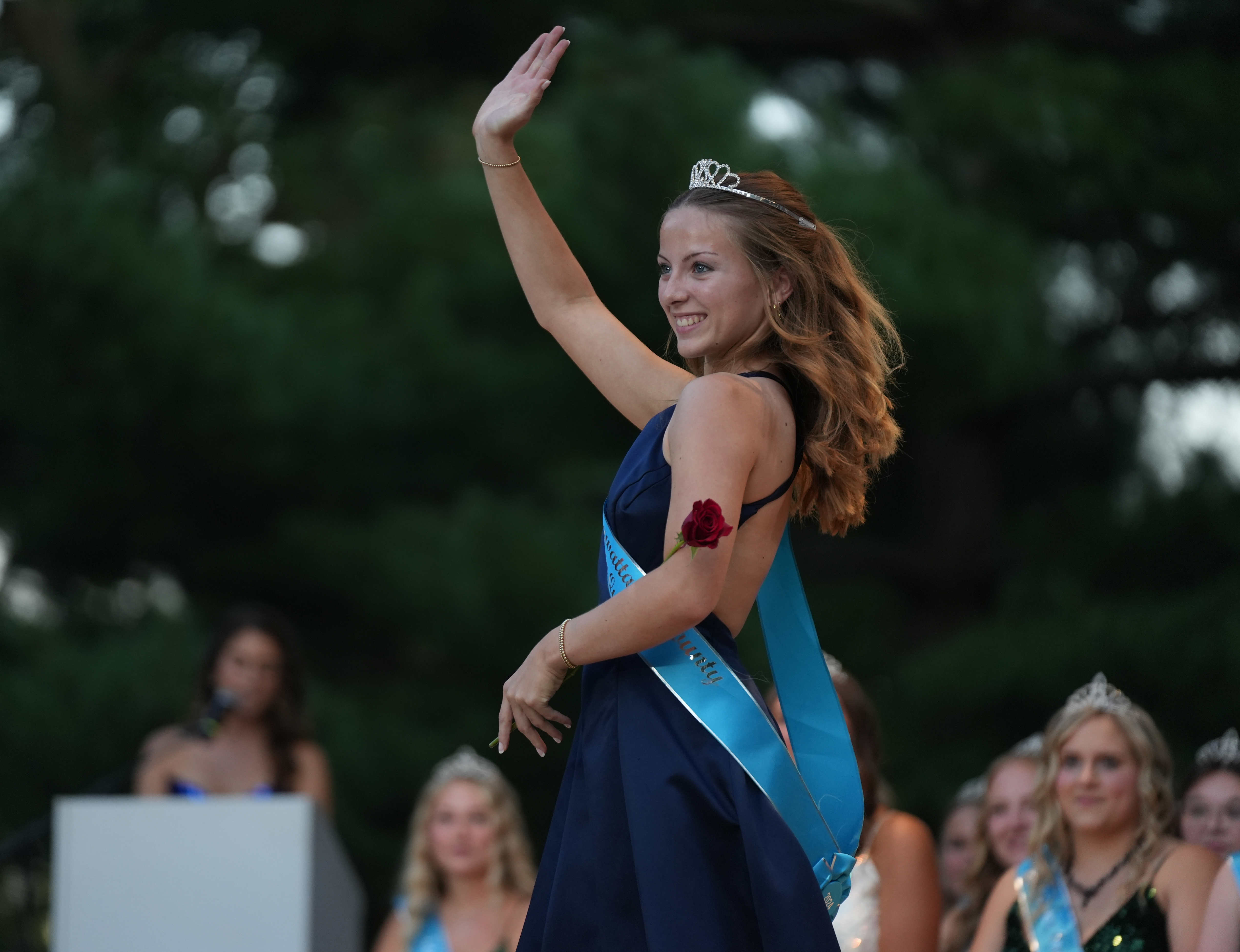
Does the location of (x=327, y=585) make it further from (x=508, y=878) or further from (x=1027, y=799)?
(x=1027, y=799)

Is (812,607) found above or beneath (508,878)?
above

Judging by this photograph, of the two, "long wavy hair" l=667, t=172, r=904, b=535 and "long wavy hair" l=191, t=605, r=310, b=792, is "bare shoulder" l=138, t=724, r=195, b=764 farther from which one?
"long wavy hair" l=667, t=172, r=904, b=535

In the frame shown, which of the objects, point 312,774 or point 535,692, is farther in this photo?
point 312,774

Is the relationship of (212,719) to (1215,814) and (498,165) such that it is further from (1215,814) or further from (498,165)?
(498,165)

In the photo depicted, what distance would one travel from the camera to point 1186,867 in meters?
3.32

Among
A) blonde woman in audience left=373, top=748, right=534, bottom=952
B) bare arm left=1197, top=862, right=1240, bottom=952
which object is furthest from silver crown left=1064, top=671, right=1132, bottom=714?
blonde woman in audience left=373, top=748, right=534, bottom=952

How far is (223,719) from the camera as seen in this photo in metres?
4.55

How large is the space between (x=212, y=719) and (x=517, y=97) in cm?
253

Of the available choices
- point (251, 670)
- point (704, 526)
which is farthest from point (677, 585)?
point (251, 670)

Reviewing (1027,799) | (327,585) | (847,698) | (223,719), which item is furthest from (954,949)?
(327,585)

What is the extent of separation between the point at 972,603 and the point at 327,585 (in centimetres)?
308

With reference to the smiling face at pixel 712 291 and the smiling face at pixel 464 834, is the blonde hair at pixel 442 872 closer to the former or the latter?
the smiling face at pixel 464 834

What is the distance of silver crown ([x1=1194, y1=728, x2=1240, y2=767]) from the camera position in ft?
12.5

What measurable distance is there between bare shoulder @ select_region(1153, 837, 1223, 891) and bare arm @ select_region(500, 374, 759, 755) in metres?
1.76
